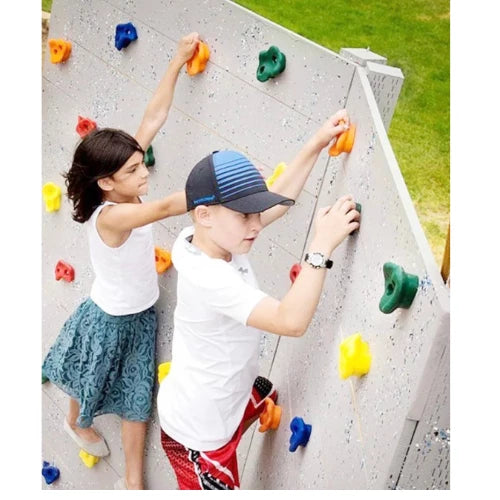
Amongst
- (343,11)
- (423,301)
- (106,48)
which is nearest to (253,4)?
(343,11)

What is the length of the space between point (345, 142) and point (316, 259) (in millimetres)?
413

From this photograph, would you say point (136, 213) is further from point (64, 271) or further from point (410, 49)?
point (410, 49)

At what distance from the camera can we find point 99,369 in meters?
2.70

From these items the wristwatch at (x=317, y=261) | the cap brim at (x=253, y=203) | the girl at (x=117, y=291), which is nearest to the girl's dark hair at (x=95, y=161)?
the girl at (x=117, y=291)

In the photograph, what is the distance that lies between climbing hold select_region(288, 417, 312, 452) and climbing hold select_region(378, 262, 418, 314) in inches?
23.1

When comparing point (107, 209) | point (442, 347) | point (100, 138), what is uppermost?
point (442, 347)

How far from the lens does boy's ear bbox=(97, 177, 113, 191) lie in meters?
2.34

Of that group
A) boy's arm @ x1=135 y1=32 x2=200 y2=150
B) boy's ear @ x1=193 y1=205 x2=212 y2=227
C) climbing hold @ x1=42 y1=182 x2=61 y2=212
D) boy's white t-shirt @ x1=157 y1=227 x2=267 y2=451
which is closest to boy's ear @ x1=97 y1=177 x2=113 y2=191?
boy's arm @ x1=135 y1=32 x2=200 y2=150

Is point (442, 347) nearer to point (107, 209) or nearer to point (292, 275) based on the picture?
point (292, 275)

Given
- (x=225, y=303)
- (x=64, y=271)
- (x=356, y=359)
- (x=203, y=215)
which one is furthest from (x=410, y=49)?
(x=356, y=359)

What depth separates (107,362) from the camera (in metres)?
2.70

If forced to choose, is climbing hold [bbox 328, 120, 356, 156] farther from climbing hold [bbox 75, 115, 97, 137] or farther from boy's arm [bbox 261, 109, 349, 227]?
climbing hold [bbox 75, 115, 97, 137]

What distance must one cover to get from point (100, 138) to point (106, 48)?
0.88 metres

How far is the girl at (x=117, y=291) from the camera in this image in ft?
7.66
